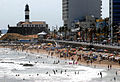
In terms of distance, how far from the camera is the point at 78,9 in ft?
586

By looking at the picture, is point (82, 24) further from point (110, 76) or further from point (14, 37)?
point (110, 76)

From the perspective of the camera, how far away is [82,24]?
161 metres

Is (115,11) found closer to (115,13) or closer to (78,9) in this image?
(115,13)

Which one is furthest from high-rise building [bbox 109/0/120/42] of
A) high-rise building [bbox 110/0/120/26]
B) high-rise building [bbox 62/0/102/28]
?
high-rise building [bbox 62/0/102/28]

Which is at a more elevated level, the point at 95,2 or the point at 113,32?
the point at 95,2

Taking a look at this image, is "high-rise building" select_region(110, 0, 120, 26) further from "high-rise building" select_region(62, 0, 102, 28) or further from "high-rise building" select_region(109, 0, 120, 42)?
"high-rise building" select_region(62, 0, 102, 28)

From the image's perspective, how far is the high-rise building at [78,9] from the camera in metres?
178

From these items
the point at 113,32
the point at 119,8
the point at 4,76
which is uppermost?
the point at 119,8

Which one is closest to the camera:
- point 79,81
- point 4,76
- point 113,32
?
point 79,81

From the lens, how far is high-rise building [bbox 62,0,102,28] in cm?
17825

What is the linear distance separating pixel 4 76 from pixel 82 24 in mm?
108522

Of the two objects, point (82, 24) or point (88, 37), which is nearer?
point (88, 37)

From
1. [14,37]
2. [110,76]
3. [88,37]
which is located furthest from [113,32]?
[14,37]

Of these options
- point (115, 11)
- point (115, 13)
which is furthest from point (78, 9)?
point (115, 11)
